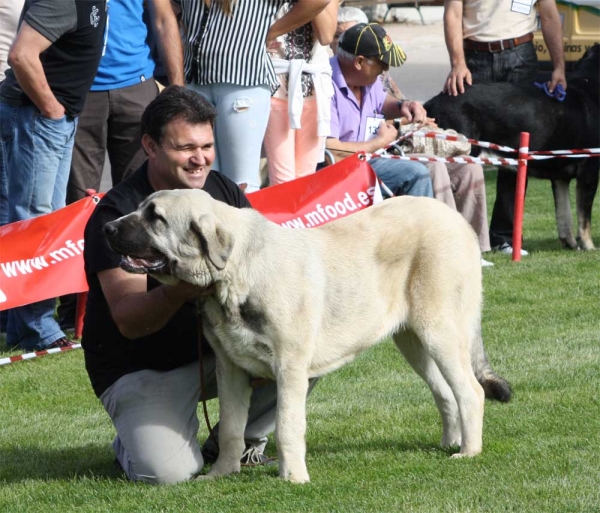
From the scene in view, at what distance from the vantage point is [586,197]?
9102mm

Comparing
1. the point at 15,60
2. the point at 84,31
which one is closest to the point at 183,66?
the point at 84,31

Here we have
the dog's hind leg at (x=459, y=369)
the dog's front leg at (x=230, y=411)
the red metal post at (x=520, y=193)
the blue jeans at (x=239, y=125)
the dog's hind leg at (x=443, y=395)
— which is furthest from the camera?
the red metal post at (x=520, y=193)

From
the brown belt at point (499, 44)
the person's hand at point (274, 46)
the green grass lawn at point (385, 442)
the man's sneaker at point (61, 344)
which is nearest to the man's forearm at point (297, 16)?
the person's hand at point (274, 46)

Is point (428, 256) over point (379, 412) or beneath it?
over

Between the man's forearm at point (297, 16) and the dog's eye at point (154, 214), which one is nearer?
the dog's eye at point (154, 214)

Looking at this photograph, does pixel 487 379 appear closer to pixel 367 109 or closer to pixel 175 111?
pixel 175 111

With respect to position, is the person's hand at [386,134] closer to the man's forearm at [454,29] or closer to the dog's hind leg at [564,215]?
the man's forearm at [454,29]

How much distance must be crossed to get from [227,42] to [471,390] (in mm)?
3261

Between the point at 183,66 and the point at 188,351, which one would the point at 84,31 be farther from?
the point at 188,351

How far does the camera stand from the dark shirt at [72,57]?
6246mm

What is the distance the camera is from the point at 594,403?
203 inches

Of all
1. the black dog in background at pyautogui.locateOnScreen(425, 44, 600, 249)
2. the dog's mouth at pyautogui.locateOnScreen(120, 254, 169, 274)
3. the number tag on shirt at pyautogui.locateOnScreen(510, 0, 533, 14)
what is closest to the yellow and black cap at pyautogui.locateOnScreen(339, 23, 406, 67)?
the black dog in background at pyautogui.locateOnScreen(425, 44, 600, 249)

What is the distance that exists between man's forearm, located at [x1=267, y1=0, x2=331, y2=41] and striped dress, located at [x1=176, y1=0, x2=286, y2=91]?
240mm

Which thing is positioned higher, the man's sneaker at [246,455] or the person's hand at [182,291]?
the person's hand at [182,291]
